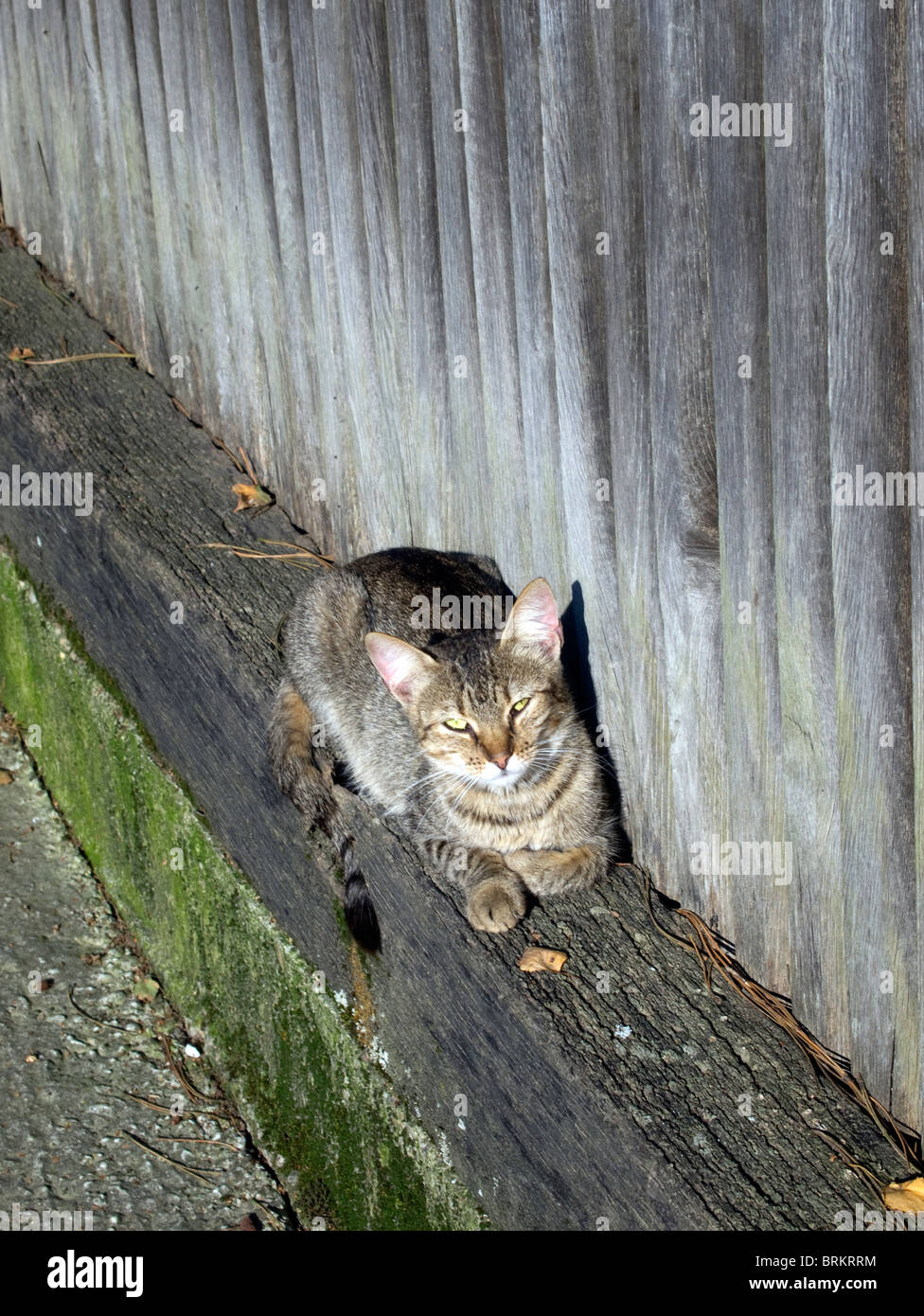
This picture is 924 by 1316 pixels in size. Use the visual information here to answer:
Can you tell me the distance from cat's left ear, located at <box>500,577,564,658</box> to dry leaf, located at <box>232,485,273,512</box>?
1669mm

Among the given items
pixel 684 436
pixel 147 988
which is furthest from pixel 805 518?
pixel 147 988

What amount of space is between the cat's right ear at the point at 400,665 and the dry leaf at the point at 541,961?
857 millimetres

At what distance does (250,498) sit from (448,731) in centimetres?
162

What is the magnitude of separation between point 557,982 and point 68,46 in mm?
4412

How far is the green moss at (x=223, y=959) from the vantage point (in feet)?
11.5

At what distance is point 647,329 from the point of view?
265 centimetres

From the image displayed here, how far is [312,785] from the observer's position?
12.1 feet

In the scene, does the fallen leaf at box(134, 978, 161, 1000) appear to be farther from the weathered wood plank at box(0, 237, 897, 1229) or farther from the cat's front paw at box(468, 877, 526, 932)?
the cat's front paw at box(468, 877, 526, 932)

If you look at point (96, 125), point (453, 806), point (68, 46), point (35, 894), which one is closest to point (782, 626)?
point (453, 806)

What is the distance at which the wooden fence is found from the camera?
2133mm

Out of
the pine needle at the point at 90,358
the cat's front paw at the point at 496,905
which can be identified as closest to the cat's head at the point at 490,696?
the cat's front paw at the point at 496,905

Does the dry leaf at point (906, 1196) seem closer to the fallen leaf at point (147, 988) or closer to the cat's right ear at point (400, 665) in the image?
the cat's right ear at point (400, 665)
